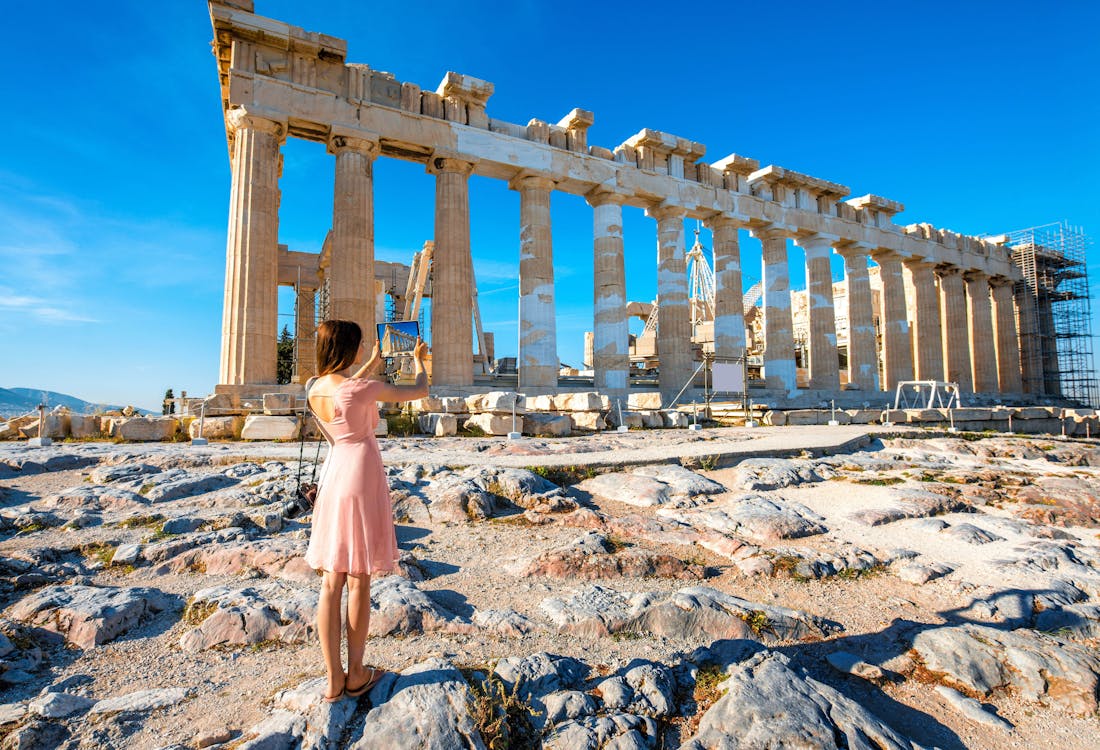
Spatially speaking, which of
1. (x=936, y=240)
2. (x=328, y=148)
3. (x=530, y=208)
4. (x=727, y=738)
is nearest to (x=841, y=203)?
(x=936, y=240)

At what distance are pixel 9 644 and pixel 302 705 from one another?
180 centimetres

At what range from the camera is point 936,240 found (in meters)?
29.6

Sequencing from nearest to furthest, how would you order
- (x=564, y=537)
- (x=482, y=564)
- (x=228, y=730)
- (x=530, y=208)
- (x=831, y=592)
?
(x=228, y=730) → (x=831, y=592) → (x=482, y=564) → (x=564, y=537) → (x=530, y=208)

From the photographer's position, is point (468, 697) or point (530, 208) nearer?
point (468, 697)

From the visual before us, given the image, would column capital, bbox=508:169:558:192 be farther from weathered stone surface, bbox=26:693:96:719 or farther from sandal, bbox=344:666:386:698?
weathered stone surface, bbox=26:693:96:719

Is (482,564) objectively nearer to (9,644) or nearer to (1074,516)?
(9,644)

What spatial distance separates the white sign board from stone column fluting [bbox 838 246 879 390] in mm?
10476

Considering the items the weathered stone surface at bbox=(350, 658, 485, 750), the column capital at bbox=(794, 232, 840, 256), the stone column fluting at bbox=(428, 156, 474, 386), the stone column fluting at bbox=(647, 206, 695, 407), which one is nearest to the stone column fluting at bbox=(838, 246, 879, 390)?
the column capital at bbox=(794, 232, 840, 256)

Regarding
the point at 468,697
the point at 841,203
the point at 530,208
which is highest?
the point at 841,203

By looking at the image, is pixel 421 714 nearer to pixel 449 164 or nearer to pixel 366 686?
pixel 366 686

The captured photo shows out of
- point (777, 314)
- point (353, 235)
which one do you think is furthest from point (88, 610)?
point (777, 314)

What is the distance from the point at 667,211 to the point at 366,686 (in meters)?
21.9

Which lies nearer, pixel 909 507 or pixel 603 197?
pixel 909 507

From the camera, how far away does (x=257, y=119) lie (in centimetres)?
1549
